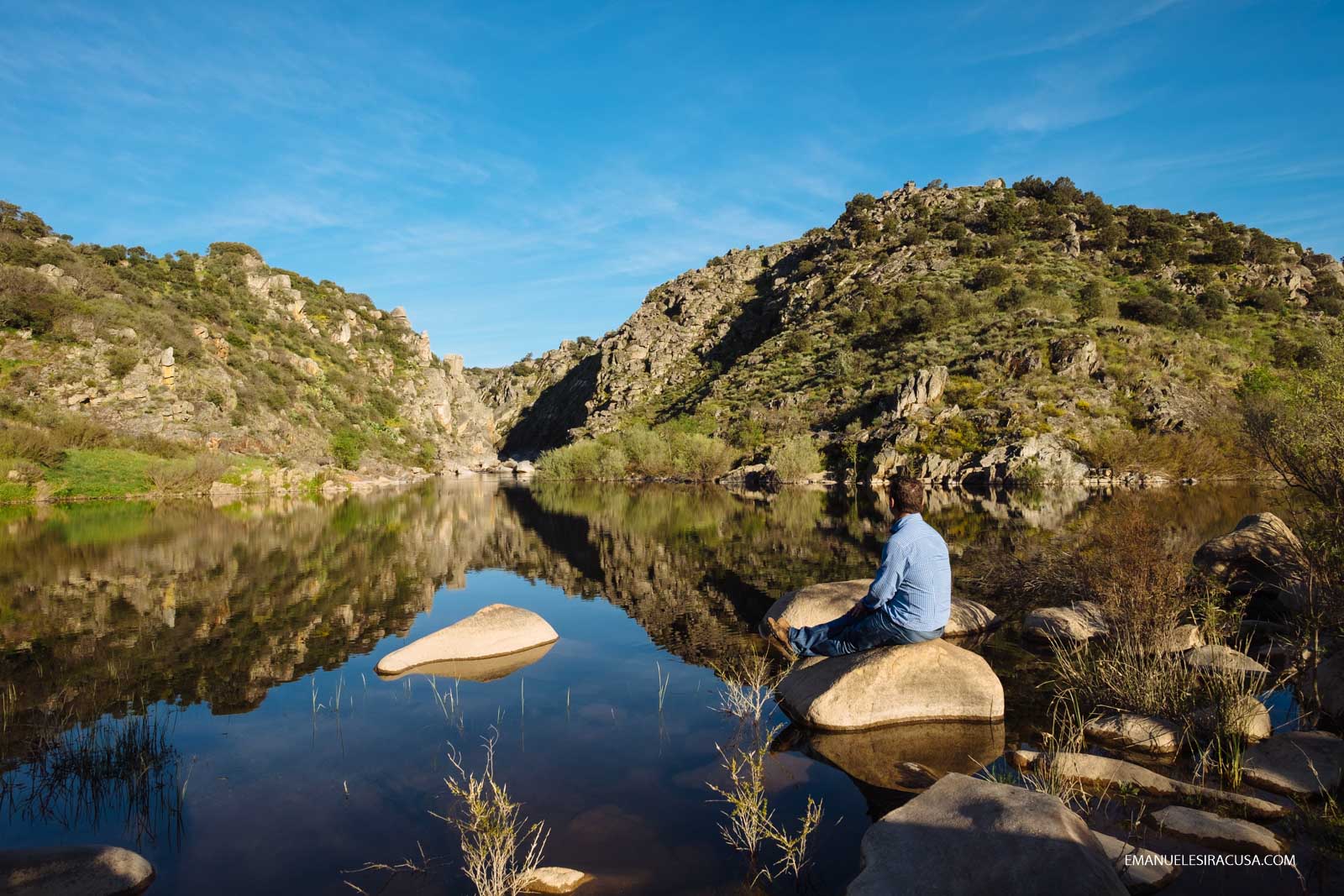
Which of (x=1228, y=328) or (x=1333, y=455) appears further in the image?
(x=1228, y=328)

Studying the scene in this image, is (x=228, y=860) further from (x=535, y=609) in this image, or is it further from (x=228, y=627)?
(x=535, y=609)

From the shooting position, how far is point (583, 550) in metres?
23.6

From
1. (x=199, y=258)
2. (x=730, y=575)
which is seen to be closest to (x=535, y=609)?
(x=730, y=575)

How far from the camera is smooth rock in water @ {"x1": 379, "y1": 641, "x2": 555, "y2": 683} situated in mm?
10133

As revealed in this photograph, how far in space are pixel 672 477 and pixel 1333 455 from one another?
2496 inches

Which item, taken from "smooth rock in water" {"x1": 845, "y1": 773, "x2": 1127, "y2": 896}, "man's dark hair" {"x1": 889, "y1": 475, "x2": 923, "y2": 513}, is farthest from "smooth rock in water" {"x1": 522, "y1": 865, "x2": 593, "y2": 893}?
"man's dark hair" {"x1": 889, "y1": 475, "x2": 923, "y2": 513}

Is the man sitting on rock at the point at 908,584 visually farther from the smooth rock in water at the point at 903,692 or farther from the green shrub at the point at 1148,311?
the green shrub at the point at 1148,311

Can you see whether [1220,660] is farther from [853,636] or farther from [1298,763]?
[853,636]

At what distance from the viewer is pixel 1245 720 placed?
265 inches

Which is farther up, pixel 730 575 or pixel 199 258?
pixel 199 258

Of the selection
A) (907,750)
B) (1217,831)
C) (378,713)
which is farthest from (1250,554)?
(378,713)

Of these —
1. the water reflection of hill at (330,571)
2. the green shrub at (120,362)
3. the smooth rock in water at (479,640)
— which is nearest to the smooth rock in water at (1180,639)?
the water reflection of hill at (330,571)

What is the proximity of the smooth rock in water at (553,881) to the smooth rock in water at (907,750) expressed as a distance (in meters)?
2.92

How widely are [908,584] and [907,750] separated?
6.01 ft
